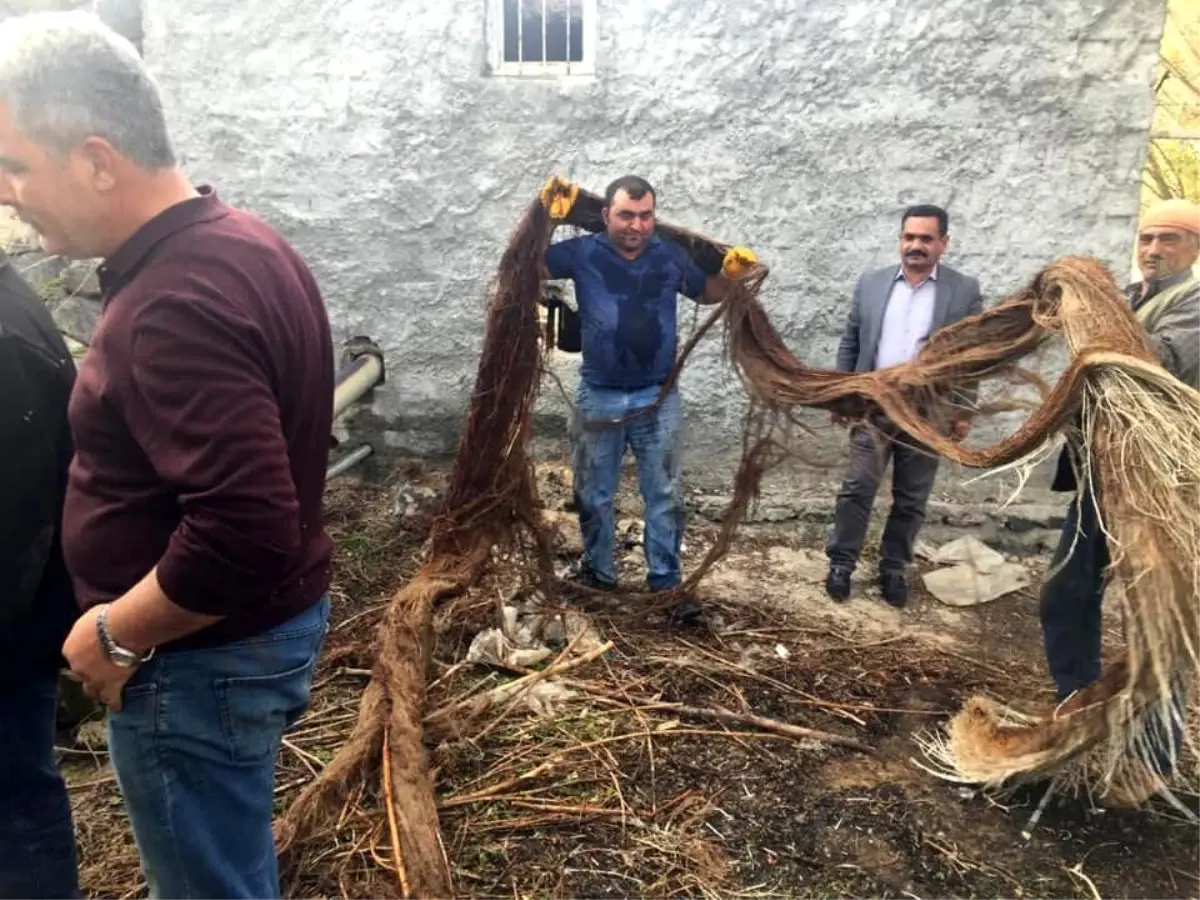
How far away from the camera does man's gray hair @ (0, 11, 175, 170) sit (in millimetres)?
1253

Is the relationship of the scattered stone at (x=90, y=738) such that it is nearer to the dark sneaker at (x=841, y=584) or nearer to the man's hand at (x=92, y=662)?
the man's hand at (x=92, y=662)

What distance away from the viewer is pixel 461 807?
2.81m

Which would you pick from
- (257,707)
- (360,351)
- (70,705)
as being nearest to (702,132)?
(360,351)

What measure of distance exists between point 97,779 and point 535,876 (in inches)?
60.4

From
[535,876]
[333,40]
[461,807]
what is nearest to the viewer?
[535,876]

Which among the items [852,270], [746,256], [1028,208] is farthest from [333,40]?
[1028,208]

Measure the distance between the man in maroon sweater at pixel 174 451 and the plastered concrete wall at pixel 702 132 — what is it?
4.05 metres

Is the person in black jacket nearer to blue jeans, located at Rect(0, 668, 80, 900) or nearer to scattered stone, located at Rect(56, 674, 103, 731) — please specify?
blue jeans, located at Rect(0, 668, 80, 900)

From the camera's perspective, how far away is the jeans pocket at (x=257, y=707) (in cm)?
147

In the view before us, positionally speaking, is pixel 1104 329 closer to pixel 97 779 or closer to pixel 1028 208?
pixel 1028 208

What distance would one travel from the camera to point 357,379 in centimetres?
514

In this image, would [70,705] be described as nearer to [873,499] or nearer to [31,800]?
[31,800]

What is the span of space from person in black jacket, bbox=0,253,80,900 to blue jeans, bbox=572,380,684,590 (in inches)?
102

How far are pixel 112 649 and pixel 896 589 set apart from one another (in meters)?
3.95
